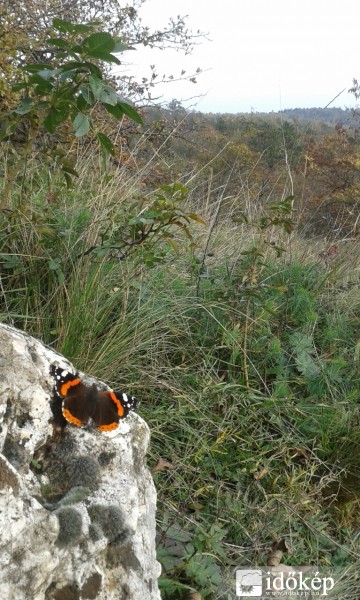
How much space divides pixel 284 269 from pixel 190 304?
976 mm

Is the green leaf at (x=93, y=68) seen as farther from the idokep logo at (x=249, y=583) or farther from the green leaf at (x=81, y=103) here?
the idokep logo at (x=249, y=583)

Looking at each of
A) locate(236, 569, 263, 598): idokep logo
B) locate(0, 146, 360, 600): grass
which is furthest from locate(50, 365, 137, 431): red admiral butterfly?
locate(236, 569, 263, 598): idokep logo

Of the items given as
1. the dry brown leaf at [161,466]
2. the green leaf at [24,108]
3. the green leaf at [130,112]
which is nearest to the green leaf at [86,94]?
the green leaf at [130,112]

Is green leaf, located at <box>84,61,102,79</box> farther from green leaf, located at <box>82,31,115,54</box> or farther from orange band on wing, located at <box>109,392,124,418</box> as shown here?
orange band on wing, located at <box>109,392,124,418</box>

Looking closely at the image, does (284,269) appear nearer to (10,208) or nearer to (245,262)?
(245,262)

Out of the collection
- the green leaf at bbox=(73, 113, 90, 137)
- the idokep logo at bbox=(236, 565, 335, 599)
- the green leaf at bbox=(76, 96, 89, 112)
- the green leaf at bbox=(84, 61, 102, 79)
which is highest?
the green leaf at bbox=(84, 61, 102, 79)

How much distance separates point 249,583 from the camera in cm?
234

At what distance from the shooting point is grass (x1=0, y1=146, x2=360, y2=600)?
8.50 ft

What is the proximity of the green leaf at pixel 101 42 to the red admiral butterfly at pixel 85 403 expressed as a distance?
3.67 feet

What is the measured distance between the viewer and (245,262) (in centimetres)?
390

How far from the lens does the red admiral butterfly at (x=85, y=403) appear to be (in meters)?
1.70

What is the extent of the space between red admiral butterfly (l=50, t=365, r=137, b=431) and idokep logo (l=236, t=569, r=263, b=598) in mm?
1033

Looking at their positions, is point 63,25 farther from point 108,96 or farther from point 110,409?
point 110,409

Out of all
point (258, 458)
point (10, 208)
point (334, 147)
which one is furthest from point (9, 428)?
point (334, 147)
